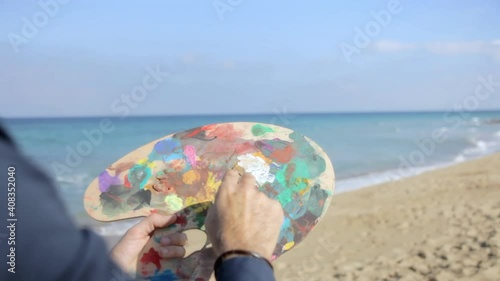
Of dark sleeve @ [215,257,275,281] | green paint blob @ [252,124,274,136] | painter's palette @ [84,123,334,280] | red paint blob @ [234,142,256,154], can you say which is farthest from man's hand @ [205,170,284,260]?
green paint blob @ [252,124,274,136]

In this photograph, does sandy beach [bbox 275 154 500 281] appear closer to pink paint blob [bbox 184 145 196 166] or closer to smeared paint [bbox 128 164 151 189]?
pink paint blob [bbox 184 145 196 166]

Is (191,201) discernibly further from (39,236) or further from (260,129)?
(39,236)

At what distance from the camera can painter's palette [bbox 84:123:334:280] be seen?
6.44 feet

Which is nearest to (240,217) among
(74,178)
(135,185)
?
(135,185)

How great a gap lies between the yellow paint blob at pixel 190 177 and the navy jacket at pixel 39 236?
57.9 inches

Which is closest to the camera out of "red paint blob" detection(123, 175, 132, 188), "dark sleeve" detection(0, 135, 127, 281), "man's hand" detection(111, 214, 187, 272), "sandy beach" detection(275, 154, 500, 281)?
"dark sleeve" detection(0, 135, 127, 281)

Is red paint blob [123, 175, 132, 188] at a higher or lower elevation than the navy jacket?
lower

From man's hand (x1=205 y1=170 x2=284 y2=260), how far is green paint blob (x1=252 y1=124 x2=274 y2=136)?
2.75 feet

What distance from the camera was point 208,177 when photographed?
2.01 meters

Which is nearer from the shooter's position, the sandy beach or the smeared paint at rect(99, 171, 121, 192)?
the smeared paint at rect(99, 171, 121, 192)

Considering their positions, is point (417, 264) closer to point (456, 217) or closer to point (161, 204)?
point (456, 217)

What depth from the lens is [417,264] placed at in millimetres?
4758

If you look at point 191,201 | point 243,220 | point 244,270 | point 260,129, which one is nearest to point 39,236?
point 244,270

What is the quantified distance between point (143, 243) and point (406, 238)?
4646mm
